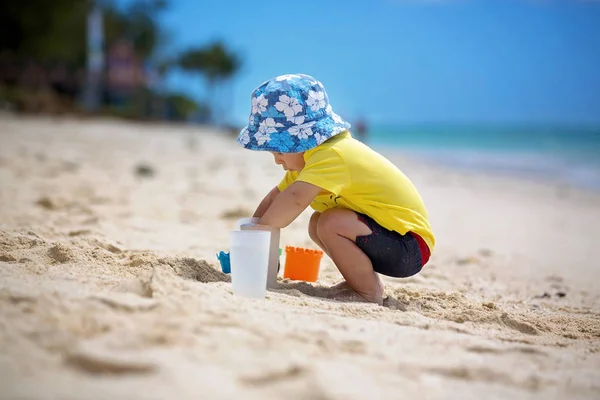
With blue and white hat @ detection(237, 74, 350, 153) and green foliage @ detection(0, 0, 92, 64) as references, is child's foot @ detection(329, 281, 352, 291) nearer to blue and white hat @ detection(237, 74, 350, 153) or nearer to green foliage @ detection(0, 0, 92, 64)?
blue and white hat @ detection(237, 74, 350, 153)

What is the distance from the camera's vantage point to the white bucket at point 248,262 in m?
2.44

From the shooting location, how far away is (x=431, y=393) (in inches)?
66.4

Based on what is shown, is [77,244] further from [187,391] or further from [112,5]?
[112,5]

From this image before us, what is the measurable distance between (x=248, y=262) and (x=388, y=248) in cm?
68

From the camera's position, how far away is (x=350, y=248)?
2811 millimetres

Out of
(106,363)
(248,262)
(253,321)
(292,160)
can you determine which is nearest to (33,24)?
(292,160)

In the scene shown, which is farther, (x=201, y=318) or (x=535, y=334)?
(x=535, y=334)

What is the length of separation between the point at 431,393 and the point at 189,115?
3904cm

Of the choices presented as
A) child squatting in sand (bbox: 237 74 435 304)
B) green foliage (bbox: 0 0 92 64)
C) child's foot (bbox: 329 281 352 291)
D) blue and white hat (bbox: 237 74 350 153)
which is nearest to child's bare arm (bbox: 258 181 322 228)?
child squatting in sand (bbox: 237 74 435 304)

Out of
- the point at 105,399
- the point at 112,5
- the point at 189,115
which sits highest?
the point at 112,5

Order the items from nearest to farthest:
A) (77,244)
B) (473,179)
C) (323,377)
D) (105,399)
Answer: (105,399) < (323,377) < (77,244) < (473,179)

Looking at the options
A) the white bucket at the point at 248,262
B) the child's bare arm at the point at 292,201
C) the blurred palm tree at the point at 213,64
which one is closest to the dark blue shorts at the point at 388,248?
the child's bare arm at the point at 292,201

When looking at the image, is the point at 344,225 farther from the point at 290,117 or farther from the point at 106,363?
the point at 106,363

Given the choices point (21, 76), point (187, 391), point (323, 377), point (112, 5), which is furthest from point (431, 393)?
point (112, 5)
